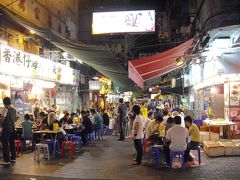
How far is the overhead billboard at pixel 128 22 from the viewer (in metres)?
22.5

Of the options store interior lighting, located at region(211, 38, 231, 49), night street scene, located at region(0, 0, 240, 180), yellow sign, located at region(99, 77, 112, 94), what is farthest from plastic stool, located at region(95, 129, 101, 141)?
yellow sign, located at region(99, 77, 112, 94)

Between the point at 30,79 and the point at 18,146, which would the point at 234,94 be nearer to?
the point at 18,146

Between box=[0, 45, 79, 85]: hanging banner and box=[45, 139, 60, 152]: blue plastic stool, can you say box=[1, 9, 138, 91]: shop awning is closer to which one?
box=[0, 45, 79, 85]: hanging banner

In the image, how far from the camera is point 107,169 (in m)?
10.4

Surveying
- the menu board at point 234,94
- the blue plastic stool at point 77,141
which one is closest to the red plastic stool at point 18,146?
the blue plastic stool at point 77,141

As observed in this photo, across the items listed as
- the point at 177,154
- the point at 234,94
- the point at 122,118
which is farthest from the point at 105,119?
the point at 177,154

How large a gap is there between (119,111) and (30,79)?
17.5 feet

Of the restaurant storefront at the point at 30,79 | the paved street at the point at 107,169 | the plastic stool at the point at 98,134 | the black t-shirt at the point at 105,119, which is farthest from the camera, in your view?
the black t-shirt at the point at 105,119

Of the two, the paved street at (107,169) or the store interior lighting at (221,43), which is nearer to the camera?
the paved street at (107,169)

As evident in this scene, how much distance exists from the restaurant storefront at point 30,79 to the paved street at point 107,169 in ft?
11.8

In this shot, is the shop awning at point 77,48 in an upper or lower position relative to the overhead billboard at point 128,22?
lower

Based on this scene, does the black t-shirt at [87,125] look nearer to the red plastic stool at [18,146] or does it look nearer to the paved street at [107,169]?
the paved street at [107,169]

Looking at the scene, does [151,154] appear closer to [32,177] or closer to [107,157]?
[107,157]

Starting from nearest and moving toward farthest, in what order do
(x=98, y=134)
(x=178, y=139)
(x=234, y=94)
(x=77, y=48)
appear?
(x=178, y=139) < (x=77, y=48) < (x=234, y=94) < (x=98, y=134)
